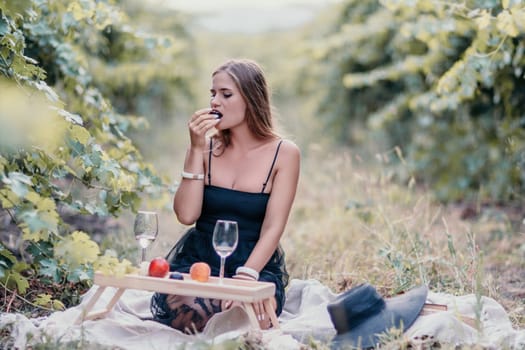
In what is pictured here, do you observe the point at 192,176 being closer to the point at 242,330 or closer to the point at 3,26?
the point at 242,330

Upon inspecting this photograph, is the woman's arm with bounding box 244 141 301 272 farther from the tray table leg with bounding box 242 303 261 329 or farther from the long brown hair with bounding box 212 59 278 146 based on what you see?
the tray table leg with bounding box 242 303 261 329

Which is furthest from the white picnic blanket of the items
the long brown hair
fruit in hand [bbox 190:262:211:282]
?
the long brown hair

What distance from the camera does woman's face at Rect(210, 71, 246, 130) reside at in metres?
3.88

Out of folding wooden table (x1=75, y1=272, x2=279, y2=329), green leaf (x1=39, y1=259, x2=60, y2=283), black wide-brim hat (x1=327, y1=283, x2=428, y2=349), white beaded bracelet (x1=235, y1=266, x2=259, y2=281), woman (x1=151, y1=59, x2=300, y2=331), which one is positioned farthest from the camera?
woman (x1=151, y1=59, x2=300, y2=331)

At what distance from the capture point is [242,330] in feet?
11.3

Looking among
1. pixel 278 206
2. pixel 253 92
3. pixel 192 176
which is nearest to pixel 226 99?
pixel 253 92

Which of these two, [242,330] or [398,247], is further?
[398,247]

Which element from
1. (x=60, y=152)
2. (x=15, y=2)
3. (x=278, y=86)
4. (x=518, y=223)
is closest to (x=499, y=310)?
(x=60, y=152)

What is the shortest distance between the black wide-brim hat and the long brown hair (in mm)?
1106

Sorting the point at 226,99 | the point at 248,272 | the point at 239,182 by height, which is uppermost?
the point at 226,99

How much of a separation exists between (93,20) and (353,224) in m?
2.90

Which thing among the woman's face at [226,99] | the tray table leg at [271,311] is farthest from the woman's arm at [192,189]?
the tray table leg at [271,311]

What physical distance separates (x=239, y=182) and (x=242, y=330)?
872 mm

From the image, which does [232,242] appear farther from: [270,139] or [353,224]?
[353,224]
